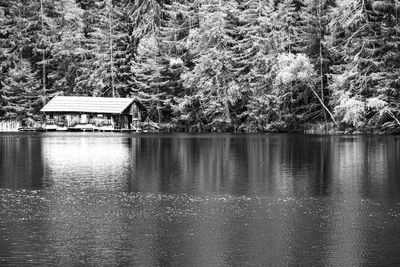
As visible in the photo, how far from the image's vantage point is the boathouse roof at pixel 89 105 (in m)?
70.5

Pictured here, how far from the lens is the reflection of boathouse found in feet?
233

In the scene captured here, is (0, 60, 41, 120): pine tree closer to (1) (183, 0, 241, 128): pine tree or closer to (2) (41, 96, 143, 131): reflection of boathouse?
(2) (41, 96, 143, 131): reflection of boathouse

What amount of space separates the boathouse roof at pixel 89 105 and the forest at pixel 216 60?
376cm

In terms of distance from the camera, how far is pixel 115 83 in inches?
3155

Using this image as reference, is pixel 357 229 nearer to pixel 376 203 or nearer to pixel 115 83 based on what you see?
pixel 376 203

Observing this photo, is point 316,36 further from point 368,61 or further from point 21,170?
point 21,170

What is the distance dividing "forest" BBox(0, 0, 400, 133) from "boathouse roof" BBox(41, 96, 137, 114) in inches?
148

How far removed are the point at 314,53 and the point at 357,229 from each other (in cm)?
5189

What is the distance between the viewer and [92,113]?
7219 centimetres

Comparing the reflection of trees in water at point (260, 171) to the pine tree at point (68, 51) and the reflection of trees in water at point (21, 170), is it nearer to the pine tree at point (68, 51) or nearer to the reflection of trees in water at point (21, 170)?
the reflection of trees in water at point (21, 170)

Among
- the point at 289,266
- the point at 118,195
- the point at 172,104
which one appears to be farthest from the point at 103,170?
the point at 172,104

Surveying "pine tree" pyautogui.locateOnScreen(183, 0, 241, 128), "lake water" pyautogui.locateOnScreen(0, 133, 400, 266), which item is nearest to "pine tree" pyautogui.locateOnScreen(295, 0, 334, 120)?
"pine tree" pyautogui.locateOnScreen(183, 0, 241, 128)

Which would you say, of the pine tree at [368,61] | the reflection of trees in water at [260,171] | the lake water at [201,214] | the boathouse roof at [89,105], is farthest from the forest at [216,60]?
the lake water at [201,214]

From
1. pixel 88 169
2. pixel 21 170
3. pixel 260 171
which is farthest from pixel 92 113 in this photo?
pixel 260 171
